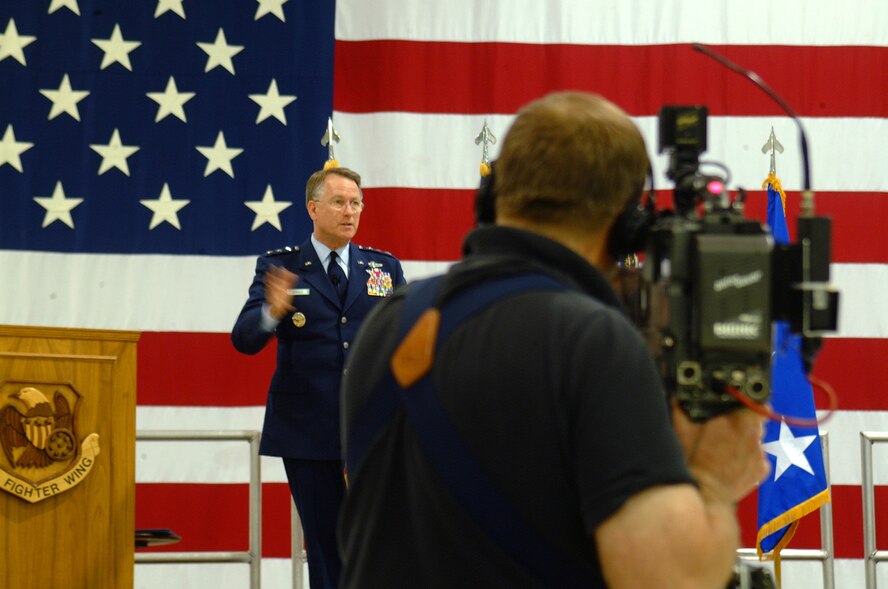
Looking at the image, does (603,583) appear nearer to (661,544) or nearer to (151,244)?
(661,544)

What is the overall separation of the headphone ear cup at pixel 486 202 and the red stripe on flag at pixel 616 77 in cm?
386

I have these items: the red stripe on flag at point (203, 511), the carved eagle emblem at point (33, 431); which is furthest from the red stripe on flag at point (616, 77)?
→ the carved eagle emblem at point (33, 431)

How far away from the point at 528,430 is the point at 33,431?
2.51m

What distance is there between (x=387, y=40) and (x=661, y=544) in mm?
4395

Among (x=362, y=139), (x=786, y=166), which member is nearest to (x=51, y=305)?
(x=362, y=139)

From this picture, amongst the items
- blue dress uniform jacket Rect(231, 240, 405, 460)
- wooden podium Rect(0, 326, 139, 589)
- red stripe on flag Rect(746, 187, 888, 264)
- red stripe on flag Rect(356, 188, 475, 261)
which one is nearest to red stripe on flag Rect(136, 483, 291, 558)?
red stripe on flag Rect(356, 188, 475, 261)

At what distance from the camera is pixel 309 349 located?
3.85 metres

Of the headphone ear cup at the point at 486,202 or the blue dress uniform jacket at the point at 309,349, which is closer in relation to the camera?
the headphone ear cup at the point at 486,202

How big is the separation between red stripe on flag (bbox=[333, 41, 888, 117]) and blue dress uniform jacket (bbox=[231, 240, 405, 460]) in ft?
4.93

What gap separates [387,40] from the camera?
A: 17.3 ft

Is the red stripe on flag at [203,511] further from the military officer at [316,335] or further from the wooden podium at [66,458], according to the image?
the wooden podium at [66,458]

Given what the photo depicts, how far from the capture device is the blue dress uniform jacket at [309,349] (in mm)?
3760

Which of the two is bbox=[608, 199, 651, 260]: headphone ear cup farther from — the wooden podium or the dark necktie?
the dark necktie

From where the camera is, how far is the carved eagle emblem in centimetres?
334
